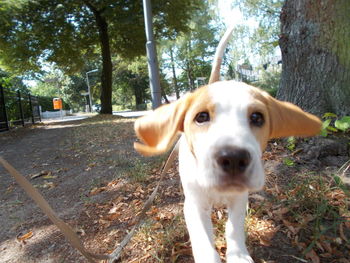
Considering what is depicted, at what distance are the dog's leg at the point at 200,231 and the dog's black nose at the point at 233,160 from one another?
627 millimetres

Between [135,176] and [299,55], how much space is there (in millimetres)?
2676

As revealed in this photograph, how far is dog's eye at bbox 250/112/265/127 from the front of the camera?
1.63m

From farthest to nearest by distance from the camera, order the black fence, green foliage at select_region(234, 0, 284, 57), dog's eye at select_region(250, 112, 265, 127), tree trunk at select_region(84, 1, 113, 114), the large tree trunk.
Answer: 1. green foliage at select_region(234, 0, 284, 57)
2. tree trunk at select_region(84, 1, 113, 114)
3. the black fence
4. the large tree trunk
5. dog's eye at select_region(250, 112, 265, 127)

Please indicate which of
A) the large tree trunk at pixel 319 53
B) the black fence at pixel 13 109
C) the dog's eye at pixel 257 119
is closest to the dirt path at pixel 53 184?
the dog's eye at pixel 257 119

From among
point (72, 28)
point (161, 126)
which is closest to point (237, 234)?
point (161, 126)

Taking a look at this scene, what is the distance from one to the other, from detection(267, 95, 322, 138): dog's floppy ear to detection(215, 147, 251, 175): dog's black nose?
57 cm

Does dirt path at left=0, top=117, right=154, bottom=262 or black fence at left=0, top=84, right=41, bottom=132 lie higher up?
black fence at left=0, top=84, right=41, bottom=132

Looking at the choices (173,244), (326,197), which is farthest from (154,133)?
(326,197)

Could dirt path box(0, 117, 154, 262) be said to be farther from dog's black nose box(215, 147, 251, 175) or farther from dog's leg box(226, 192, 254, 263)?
dog's black nose box(215, 147, 251, 175)

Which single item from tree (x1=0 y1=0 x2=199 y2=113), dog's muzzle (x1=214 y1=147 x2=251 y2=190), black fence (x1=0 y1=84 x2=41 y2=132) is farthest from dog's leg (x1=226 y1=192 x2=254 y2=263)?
tree (x1=0 y1=0 x2=199 y2=113)

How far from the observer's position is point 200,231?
1825 millimetres

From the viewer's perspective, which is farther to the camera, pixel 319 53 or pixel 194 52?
pixel 194 52

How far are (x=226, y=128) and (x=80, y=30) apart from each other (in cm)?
1815

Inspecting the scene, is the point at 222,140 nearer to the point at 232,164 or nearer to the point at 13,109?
the point at 232,164
